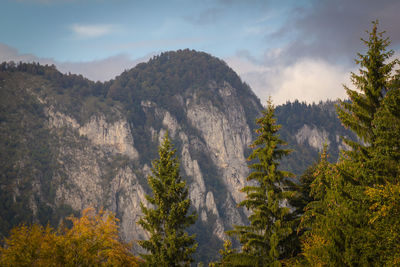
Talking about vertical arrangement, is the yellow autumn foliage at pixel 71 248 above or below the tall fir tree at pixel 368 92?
below

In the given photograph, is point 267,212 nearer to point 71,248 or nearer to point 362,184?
point 362,184

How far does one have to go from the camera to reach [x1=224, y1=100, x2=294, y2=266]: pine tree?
21.5 meters

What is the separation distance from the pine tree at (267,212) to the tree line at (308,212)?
0.06 metres

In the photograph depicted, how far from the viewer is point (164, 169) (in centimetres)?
2564

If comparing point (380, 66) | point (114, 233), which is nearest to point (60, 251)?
point (114, 233)

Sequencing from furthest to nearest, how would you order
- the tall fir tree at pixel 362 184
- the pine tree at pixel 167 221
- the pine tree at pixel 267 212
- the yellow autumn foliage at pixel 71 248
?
the pine tree at pixel 167 221 < the yellow autumn foliage at pixel 71 248 < the pine tree at pixel 267 212 < the tall fir tree at pixel 362 184

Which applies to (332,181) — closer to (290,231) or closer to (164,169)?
(290,231)

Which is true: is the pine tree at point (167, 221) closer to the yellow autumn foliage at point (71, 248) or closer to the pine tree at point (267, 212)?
the yellow autumn foliage at point (71, 248)

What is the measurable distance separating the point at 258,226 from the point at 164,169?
7.32 m

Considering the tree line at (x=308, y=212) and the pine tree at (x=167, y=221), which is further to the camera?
the pine tree at (x=167, y=221)

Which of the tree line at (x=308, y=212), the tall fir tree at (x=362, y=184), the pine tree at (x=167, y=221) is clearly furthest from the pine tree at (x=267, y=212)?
the pine tree at (x=167, y=221)

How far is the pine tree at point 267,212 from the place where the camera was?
21500 millimetres

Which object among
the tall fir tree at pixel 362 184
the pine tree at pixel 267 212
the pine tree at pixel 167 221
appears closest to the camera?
the tall fir tree at pixel 362 184

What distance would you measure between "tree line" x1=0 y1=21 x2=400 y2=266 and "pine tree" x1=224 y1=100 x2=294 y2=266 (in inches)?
2.3
